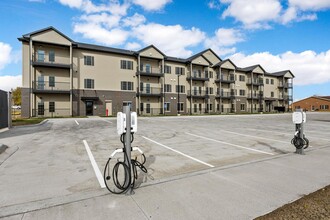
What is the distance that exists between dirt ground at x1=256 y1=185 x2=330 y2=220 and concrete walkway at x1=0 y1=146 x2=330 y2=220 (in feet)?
0.52

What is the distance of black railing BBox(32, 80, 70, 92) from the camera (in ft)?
86.2

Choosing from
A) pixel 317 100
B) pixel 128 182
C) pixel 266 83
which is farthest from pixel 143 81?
pixel 317 100

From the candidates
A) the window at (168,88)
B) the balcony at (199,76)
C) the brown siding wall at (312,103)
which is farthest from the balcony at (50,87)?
the brown siding wall at (312,103)

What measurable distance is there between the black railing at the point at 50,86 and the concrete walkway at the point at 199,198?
27818 millimetres

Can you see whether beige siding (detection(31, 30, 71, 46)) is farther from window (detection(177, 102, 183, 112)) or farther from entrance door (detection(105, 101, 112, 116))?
window (detection(177, 102, 183, 112))

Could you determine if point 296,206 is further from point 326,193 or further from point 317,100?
point 317,100

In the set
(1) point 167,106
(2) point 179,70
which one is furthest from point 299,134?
(2) point 179,70

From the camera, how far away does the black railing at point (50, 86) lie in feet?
86.2

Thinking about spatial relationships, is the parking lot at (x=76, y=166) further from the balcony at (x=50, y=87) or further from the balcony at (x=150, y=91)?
the balcony at (x=150, y=91)

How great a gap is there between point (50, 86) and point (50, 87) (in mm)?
172

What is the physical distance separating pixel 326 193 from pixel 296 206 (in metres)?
1.00

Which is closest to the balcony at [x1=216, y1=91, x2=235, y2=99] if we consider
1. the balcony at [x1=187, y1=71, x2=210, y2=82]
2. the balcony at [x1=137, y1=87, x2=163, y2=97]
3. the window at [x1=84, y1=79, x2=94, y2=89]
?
the balcony at [x1=187, y1=71, x2=210, y2=82]

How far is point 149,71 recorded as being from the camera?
3547cm

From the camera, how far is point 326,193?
3.54m
